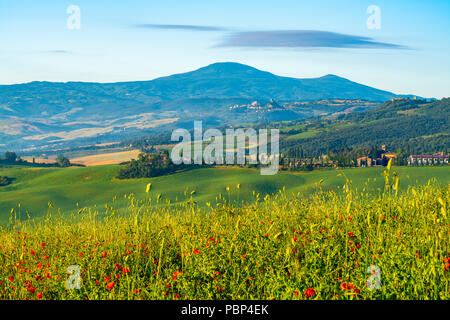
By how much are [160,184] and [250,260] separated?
66.0 metres

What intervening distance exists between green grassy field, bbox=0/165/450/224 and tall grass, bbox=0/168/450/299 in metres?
30.8

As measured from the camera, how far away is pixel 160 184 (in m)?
71.4

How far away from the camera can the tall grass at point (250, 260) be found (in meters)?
5.46

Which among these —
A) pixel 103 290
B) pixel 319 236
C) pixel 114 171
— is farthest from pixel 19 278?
pixel 114 171

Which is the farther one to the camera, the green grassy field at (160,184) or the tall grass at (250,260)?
the green grassy field at (160,184)

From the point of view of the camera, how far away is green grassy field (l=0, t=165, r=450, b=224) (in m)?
49.6

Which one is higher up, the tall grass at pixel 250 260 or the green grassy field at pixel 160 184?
the tall grass at pixel 250 260

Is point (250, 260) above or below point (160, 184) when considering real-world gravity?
above

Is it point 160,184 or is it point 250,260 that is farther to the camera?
point 160,184

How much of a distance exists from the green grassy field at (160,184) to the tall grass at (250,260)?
30.8 m

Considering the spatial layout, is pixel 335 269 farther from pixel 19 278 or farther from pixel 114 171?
pixel 114 171

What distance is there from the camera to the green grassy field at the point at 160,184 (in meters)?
49.6

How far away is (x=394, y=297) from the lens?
5.20 m
